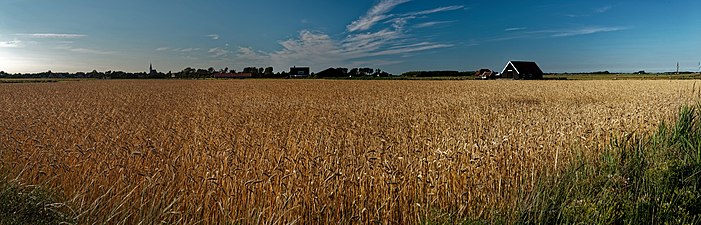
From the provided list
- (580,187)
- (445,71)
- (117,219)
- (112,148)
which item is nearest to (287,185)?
(117,219)

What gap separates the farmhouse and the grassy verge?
3106 inches

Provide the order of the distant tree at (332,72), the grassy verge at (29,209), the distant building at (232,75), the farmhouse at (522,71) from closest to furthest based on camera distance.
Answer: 1. the grassy verge at (29,209)
2. the farmhouse at (522,71)
3. the distant tree at (332,72)
4. the distant building at (232,75)

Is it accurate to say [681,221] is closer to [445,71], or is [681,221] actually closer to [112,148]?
[112,148]

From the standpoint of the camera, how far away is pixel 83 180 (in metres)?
5.29

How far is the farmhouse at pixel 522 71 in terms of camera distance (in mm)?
75500

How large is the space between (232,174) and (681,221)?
15.7ft

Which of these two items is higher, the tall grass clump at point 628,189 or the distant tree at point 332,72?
the distant tree at point 332,72

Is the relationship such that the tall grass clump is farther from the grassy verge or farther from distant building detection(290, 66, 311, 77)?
distant building detection(290, 66, 311, 77)

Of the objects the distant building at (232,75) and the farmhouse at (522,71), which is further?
the distant building at (232,75)

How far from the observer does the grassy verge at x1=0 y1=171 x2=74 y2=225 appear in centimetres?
379

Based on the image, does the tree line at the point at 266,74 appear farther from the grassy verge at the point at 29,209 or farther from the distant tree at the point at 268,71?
the grassy verge at the point at 29,209

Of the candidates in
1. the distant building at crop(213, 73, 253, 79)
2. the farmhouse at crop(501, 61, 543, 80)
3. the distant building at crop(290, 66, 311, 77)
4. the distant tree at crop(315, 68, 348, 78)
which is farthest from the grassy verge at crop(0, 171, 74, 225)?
the distant building at crop(290, 66, 311, 77)

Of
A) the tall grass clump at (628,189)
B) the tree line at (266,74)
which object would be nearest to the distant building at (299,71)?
the tree line at (266,74)

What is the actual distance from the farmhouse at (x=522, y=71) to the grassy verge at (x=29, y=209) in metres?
78.9
